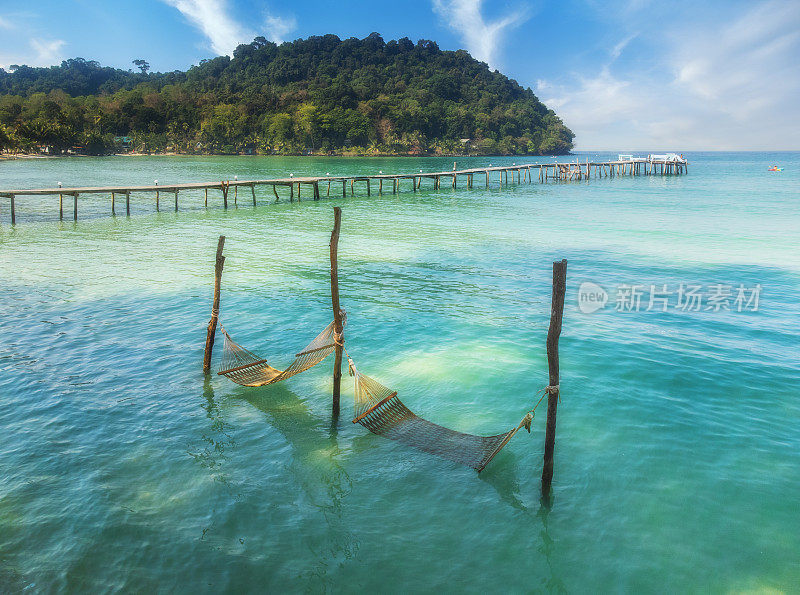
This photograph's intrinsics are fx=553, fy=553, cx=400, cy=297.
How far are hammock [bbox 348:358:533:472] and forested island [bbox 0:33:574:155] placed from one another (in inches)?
3778

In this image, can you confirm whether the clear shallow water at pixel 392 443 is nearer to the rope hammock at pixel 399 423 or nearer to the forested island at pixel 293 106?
the rope hammock at pixel 399 423

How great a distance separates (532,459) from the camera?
7.14m

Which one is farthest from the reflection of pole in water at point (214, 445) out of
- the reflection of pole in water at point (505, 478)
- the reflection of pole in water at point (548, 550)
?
the reflection of pole in water at point (548, 550)

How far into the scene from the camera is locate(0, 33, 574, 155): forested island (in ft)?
369

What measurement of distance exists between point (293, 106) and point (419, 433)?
130 meters

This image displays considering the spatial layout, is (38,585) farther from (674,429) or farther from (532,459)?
(674,429)

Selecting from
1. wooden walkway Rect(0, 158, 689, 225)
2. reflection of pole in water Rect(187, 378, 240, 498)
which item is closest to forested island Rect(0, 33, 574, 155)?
wooden walkway Rect(0, 158, 689, 225)

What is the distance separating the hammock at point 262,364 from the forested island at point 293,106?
9321 cm

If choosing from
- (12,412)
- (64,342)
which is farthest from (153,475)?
(64,342)

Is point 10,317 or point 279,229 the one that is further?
point 279,229

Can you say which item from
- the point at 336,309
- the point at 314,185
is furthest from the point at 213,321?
the point at 314,185

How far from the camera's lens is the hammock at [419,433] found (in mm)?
6582

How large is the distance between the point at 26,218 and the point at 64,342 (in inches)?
888

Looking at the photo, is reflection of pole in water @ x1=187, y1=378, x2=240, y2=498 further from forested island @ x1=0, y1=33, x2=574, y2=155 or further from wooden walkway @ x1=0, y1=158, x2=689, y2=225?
forested island @ x1=0, y1=33, x2=574, y2=155
